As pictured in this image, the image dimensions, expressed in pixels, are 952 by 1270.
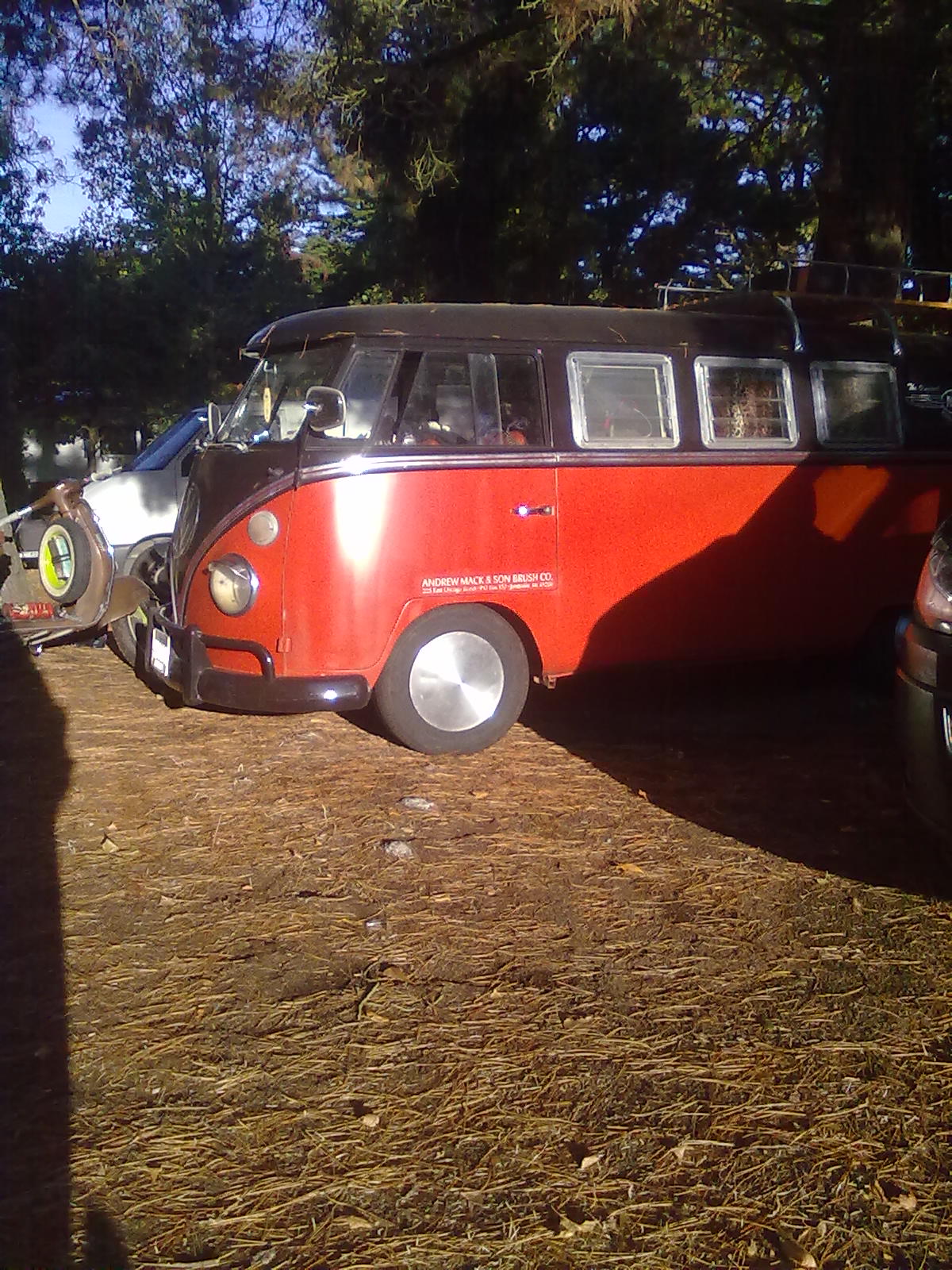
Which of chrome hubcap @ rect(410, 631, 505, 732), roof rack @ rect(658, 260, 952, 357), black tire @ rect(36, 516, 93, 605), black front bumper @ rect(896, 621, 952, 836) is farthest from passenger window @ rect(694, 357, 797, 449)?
black tire @ rect(36, 516, 93, 605)

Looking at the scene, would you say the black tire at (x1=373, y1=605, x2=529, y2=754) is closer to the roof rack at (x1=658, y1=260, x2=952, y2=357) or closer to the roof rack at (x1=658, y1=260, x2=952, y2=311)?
the roof rack at (x1=658, y1=260, x2=952, y2=357)

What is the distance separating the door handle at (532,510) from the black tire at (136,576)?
2712 mm

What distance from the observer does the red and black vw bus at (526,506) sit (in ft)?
19.8

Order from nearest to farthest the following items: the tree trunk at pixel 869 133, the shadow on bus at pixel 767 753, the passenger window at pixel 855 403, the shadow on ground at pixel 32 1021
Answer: the shadow on ground at pixel 32 1021 → the shadow on bus at pixel 767 753 → the passenger window at pixel 855 403 → the tree trunk at pixel 869 133

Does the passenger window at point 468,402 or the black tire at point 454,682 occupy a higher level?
the passenger window at point 468,402

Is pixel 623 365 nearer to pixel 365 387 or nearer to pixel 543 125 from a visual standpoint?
pixel 365 387

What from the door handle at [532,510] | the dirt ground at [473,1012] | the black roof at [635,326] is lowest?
the dirt ground at [473,1012]

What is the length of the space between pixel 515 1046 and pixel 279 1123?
0.74m

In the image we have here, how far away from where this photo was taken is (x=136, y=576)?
27.0 feet

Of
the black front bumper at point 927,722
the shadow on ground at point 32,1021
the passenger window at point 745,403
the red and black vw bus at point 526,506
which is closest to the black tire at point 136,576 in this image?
the red and black vw bus at point 526,506

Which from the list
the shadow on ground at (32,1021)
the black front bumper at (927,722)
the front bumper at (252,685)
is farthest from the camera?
the front bumper at (252,685)

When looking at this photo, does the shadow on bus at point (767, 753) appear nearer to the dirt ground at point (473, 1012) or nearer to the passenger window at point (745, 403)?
the dirt ground at point (473, 1012)

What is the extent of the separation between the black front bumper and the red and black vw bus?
255cm

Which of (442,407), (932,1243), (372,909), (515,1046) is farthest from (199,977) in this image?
(442,407)
